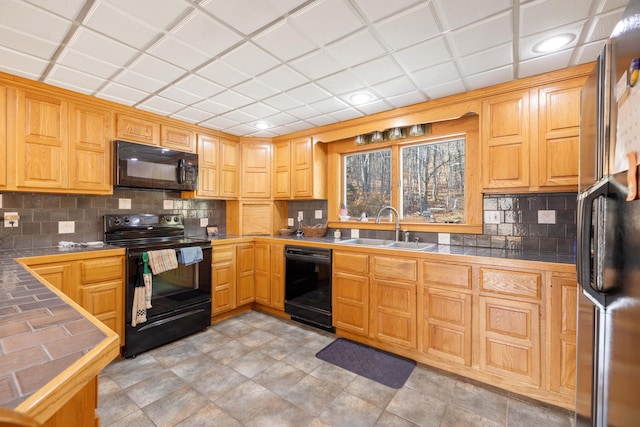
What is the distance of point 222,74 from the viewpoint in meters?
2.13

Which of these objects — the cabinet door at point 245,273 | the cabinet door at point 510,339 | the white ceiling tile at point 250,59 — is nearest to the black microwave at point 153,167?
the cabinet door at point 245,273

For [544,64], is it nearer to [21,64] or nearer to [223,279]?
[223,279]

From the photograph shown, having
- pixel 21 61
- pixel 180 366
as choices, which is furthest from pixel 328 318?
pixel 21 61

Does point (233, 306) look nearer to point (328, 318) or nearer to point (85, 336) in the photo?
point (328, 318)

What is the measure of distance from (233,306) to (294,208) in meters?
1.55

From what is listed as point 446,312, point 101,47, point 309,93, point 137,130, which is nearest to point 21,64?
point 101,47

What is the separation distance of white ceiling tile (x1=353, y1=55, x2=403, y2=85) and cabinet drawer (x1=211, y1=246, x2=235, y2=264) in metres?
2.30

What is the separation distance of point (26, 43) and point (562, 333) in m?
3.79

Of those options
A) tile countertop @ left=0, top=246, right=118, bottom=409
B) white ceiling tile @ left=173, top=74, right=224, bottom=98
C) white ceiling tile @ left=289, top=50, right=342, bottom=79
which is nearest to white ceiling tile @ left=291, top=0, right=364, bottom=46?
white ceiling tile @ left=289, top=50, right=342, bottom=79

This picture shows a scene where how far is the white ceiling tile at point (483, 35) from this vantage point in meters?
1.54

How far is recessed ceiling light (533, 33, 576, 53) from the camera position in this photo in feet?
5.43

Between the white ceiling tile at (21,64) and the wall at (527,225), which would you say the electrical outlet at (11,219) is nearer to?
the white ceiling tile at (21,64)

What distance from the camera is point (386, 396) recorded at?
1.90 meters

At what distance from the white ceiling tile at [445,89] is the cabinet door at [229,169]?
8.05ft
